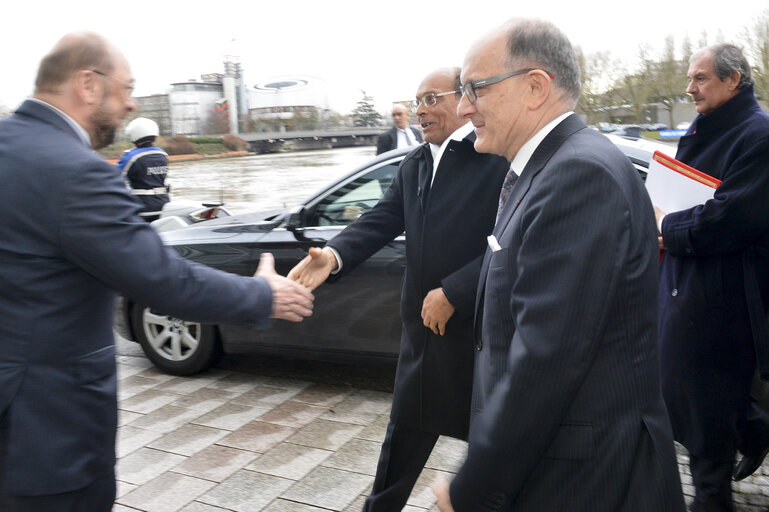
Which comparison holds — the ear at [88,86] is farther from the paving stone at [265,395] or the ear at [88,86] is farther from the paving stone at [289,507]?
the paving stone at [265,395]

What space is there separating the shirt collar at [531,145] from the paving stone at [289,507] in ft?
7.16

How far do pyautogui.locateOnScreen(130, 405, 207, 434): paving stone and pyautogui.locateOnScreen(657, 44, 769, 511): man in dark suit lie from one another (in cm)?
298

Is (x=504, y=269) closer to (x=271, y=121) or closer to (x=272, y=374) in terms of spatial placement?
(x=272, y=374)

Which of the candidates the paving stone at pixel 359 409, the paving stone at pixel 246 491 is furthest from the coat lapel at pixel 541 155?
the paving stone at pixel 359 409

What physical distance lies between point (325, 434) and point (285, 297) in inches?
81.8

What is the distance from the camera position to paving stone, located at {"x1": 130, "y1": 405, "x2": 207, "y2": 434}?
14.1 feet

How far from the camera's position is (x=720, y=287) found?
268cm

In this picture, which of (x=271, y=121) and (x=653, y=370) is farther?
(x=271, y=121)

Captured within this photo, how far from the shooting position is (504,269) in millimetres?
1542

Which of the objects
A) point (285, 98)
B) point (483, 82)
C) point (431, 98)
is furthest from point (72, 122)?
point (285, 98)

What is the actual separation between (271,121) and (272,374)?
102 m

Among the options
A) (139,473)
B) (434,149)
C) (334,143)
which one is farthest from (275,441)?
(334,143)

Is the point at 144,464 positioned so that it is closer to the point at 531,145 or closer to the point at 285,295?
the point at 285,295

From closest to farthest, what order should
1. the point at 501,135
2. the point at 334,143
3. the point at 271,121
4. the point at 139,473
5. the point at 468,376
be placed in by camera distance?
the point at 501,135
the point at 468,376
the point at 139,473
the point at 334,143
the point at 271,121
